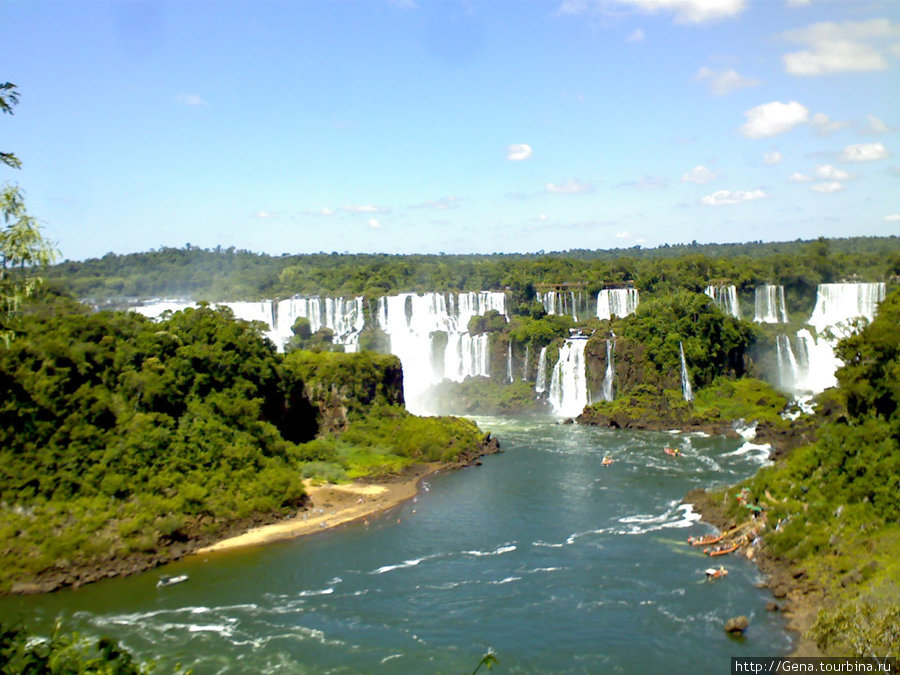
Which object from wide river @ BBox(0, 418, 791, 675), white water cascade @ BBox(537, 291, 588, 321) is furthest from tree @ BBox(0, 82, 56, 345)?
white water cascade @ BBox(537, 291, 588, 321)

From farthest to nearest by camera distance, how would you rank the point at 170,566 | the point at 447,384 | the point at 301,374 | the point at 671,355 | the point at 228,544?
the point at 447,384
the point at 671,355
the point at 301,374
the point at 228,544
the point at 170,566

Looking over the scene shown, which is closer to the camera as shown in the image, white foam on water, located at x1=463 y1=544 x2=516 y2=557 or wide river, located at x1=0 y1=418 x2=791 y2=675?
wide river, located at x1=0 y1=418 x2=791 y2=675

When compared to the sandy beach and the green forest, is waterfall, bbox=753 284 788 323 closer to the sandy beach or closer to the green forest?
the green forest

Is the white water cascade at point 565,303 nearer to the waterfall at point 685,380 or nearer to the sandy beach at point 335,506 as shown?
the waterfall at point 685,380

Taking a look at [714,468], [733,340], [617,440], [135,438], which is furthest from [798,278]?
[135,438]

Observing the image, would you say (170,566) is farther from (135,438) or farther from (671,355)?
(671,355)

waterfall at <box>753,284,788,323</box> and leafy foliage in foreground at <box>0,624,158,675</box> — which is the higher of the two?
waterfall at <box>753,284,788,323</box>
